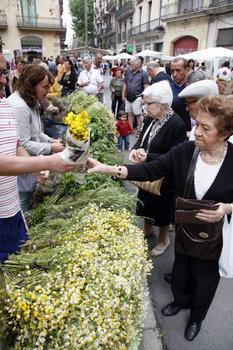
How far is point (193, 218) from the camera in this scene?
2.06m

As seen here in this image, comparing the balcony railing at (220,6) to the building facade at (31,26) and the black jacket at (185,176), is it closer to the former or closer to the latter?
the building facade at (31,26)

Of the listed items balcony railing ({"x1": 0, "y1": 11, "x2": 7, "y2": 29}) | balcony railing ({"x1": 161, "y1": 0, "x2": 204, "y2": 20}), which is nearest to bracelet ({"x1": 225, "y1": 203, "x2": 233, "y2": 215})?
balcony railing ({"x1": 161, "y1": 0, "x2": 204, "y2": 20})

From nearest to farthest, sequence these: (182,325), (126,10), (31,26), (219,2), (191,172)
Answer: (191,172), (182,325), (219,2), (31,26), (126,10)

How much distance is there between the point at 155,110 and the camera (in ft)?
9.65

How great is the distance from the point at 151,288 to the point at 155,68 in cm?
512

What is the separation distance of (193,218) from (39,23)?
118ft

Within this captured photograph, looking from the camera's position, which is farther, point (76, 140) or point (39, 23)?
point (39, 23)

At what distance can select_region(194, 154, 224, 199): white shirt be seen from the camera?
2074mm

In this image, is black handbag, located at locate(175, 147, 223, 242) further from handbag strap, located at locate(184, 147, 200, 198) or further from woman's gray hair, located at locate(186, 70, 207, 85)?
woman's gray hair, located at locate(186, 70, 207, 85)

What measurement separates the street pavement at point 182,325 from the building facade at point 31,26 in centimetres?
3224

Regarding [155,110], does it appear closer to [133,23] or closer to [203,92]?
[203,92]

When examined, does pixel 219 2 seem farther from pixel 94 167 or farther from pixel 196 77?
pixel 94 167

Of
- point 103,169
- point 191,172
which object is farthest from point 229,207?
point 103,169

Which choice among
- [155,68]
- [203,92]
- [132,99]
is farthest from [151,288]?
[132,99]
